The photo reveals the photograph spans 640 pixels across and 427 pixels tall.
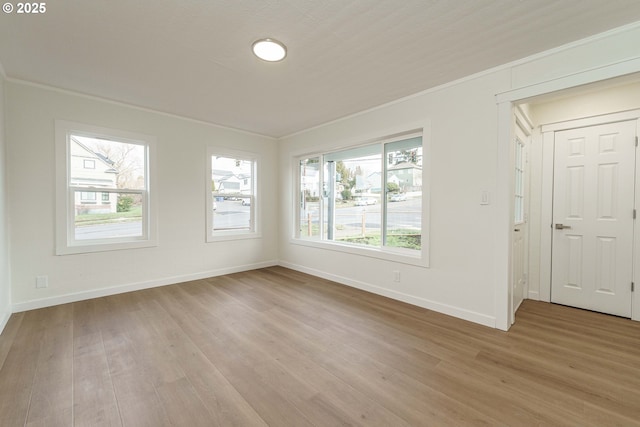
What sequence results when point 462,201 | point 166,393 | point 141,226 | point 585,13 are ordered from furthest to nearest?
point 141,226 → point 462,201 → point 585,13 → point 166,393

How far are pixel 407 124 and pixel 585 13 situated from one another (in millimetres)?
1665

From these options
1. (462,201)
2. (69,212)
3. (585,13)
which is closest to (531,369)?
(462,201)

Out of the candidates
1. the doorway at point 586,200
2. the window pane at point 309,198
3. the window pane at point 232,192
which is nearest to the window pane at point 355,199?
the window pane at point 309,198

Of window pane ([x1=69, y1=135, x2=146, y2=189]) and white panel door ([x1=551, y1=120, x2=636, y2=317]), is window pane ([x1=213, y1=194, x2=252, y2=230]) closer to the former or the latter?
window pane ([x1=69, y1=135, x2=146, y2=189])

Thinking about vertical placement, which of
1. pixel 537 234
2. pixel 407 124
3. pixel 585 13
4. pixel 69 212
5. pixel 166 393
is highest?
pixel 585 13

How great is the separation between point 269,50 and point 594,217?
397cm

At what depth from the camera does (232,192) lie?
4828 millimetres

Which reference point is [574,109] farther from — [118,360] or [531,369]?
[118,360]

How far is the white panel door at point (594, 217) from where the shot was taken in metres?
2.90

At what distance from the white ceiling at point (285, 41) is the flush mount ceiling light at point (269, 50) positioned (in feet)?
0.19

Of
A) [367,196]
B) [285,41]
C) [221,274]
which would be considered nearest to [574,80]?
[285,41]

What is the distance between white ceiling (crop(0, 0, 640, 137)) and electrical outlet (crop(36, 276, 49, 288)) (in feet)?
7.33

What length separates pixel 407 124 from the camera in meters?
3.31

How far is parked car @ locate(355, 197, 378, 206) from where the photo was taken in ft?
13.3
